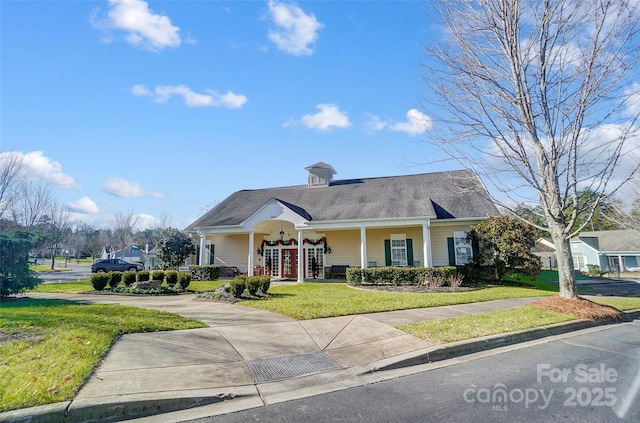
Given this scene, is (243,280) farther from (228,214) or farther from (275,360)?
(228,214)

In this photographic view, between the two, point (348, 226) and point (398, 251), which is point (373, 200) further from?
point (398, 251)

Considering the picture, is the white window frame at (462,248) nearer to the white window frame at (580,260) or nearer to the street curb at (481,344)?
the street curb at (481,344)

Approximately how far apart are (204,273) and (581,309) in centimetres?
1807

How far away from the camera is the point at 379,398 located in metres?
4.17

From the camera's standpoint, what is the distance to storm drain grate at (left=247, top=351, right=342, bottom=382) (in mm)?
4812

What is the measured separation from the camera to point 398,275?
16.3 m

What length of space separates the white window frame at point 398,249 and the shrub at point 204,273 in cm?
1089

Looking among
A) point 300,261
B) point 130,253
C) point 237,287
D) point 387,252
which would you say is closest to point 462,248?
point 387,252

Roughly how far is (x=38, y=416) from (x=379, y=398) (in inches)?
147

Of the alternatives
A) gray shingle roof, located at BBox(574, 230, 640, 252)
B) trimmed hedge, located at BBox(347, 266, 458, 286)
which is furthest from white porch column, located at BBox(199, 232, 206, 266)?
gray shingle roof, located at BBox(574, 230, 640, 252)

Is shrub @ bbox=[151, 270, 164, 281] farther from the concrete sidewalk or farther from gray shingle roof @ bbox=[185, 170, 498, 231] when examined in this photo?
the concrete sidewalk

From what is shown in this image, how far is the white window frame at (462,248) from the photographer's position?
1872 centimetres

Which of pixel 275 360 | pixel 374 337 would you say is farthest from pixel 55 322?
pixel 374 337

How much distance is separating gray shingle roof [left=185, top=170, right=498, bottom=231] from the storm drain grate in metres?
13.2
